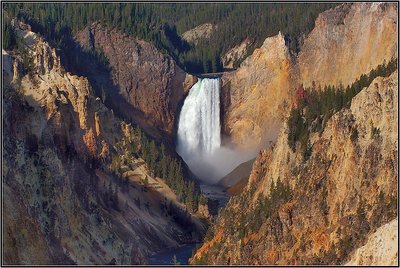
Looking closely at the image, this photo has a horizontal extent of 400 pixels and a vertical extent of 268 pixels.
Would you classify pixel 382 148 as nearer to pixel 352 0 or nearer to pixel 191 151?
pixel 352 0

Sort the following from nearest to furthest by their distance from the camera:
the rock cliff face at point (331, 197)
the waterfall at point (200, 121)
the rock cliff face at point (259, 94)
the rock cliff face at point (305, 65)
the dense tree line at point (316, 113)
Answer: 1. the rock cliff face at point (331, 197)
2. the dense tree line at point (316, 113)
3. the rock cliff face at point (305, 65)
4. the rock cliff face at point (259, 94)
5. the waterfall at point (200, 121)

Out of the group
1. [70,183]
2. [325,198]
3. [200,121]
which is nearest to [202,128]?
[200,121]

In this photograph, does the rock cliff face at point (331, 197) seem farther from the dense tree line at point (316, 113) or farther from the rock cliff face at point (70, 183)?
the rock cliff face at point (70, 183)

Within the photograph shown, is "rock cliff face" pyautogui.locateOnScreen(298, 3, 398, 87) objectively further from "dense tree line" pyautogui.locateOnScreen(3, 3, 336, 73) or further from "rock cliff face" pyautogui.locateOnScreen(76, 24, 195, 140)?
"rock cliff face" pyautogui.locateOnScreen(76, 24, 195, 140)

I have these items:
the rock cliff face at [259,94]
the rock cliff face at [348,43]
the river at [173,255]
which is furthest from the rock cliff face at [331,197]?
the rock cliff face at [259,94]

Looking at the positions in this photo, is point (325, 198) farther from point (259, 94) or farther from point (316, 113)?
point (259, 94)

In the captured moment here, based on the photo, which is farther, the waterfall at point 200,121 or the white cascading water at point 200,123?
the waterfall at point 200,121

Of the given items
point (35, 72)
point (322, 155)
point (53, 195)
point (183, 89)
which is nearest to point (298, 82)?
point (183, 89)

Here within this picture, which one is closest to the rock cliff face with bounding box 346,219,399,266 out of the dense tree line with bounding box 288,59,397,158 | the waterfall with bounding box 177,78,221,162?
the dense tree line with bounding box 288,59,397,158
